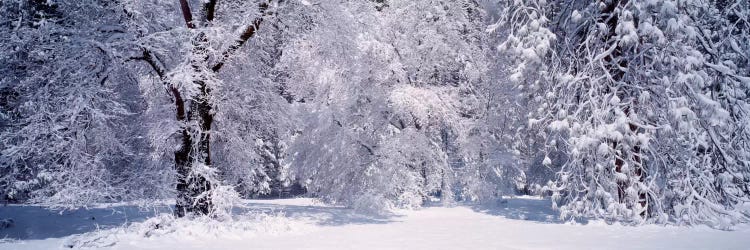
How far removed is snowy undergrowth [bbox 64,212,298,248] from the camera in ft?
30.7

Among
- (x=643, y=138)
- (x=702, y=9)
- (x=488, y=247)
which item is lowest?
(x=488, y=247)

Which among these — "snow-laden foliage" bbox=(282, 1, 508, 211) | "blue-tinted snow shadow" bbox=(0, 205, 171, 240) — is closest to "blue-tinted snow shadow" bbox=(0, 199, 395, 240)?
"blue-tinted snow shadow" bbox=(0, 205, 171, 240)

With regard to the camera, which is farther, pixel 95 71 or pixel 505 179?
pixel 505 179

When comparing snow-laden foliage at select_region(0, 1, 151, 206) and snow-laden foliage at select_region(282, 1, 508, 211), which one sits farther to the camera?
snow-laden foliage at select_region(282, 1, 508, 211)

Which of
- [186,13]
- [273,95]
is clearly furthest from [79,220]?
[186,13]

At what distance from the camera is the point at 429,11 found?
61.8 feet

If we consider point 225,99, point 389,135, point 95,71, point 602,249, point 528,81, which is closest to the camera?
point 602,249

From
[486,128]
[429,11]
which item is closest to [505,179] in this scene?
[486,128]

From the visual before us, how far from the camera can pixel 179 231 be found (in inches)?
397

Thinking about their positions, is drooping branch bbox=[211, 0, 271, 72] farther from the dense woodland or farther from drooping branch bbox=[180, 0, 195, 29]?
drooping branch bbox=[180, 0, 195, 29]

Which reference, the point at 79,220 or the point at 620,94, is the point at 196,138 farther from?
the point at 620,94

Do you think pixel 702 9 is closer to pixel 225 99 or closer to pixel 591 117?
pixel 591 117

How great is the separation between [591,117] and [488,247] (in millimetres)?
4463

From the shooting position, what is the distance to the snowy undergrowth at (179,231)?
935 centimetres
